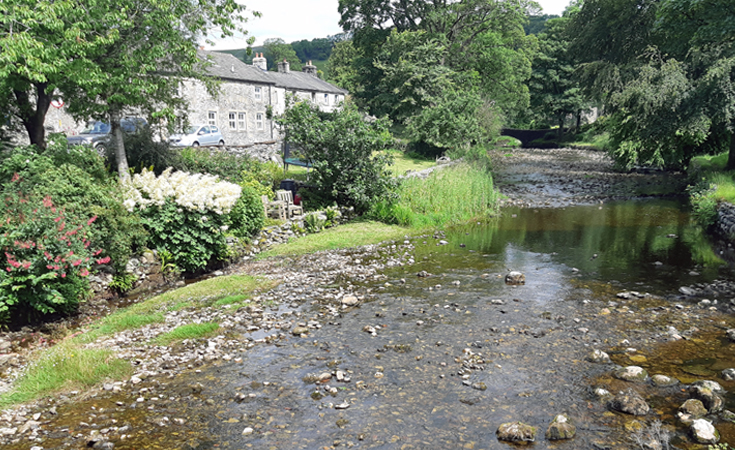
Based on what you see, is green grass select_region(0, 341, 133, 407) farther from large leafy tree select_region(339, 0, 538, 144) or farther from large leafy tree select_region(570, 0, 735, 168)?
large leafy tree select_region(339, 0, 538, 144)

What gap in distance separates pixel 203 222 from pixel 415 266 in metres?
5.98

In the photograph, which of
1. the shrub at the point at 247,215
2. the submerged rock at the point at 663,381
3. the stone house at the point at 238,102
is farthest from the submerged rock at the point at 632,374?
the stone house at the point at 238,102

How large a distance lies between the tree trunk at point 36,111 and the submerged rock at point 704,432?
1714cm

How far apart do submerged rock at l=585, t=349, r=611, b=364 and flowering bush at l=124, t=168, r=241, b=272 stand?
960cm

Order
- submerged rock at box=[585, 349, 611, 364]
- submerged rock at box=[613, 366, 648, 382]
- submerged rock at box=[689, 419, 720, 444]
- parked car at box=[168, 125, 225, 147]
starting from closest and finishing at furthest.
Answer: submerged rock at box=[689, 419, 720, 444] < submerged rock at box=[613, 366, 648, 382] < submerged rock at box=[585, 349, 611, 364] < parked car at box=[168, 125, 225, 147]

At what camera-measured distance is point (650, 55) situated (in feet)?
91.2

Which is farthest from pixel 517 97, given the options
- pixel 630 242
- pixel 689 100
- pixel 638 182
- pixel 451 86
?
pixel 630 242

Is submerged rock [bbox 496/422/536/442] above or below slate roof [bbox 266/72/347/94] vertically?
below

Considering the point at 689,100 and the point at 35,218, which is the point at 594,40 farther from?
the point at 35,218

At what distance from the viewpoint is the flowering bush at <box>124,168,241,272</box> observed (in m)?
12.4

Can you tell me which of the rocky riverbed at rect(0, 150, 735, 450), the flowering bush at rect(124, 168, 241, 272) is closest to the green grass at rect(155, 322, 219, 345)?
the rocky riverbed at rect(0, 150, 735, 450)

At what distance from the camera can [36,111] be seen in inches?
598

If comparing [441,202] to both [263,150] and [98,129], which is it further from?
[98,129]

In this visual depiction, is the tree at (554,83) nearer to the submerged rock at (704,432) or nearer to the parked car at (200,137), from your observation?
the parked car at (200,137)
